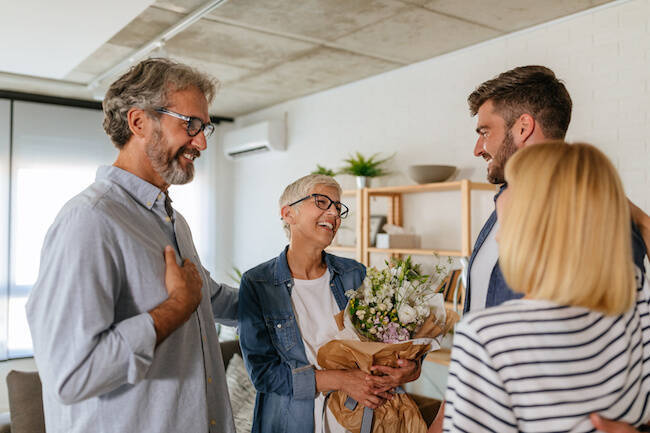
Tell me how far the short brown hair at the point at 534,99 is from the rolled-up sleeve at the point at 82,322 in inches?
44.8

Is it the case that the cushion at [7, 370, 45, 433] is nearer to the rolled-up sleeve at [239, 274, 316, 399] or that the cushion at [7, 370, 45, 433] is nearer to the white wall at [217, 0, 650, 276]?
the rolled-up sleeve at [239, 274, 316, 399]

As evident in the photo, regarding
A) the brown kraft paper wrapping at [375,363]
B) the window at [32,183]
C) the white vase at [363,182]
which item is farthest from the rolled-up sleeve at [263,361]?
the window at [32,183]

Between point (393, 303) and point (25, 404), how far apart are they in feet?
6.50

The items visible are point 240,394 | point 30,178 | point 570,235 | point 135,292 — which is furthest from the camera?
point 30,178

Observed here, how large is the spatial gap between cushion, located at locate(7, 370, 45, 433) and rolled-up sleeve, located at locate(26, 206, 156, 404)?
5.23 feet

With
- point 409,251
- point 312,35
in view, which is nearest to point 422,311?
point 409,251

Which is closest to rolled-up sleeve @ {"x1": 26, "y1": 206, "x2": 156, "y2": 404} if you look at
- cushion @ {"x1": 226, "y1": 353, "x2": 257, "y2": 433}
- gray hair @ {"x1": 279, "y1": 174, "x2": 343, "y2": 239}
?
gray hair @ {"x1": 279, "y1": 174, "x2": 343, "y2": 239}

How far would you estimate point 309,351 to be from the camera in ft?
6.23

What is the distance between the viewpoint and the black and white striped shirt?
93cm

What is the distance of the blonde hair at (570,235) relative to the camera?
36.5 inches

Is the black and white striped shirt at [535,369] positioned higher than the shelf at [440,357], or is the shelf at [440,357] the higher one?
the black and white striped shirt at [535,369]

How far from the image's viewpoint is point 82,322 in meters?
1.19

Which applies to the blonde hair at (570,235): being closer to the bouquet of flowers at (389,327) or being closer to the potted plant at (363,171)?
the bouquet of flowers at (389,327)

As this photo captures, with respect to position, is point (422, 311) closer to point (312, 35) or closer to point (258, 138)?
point (312, 35)
